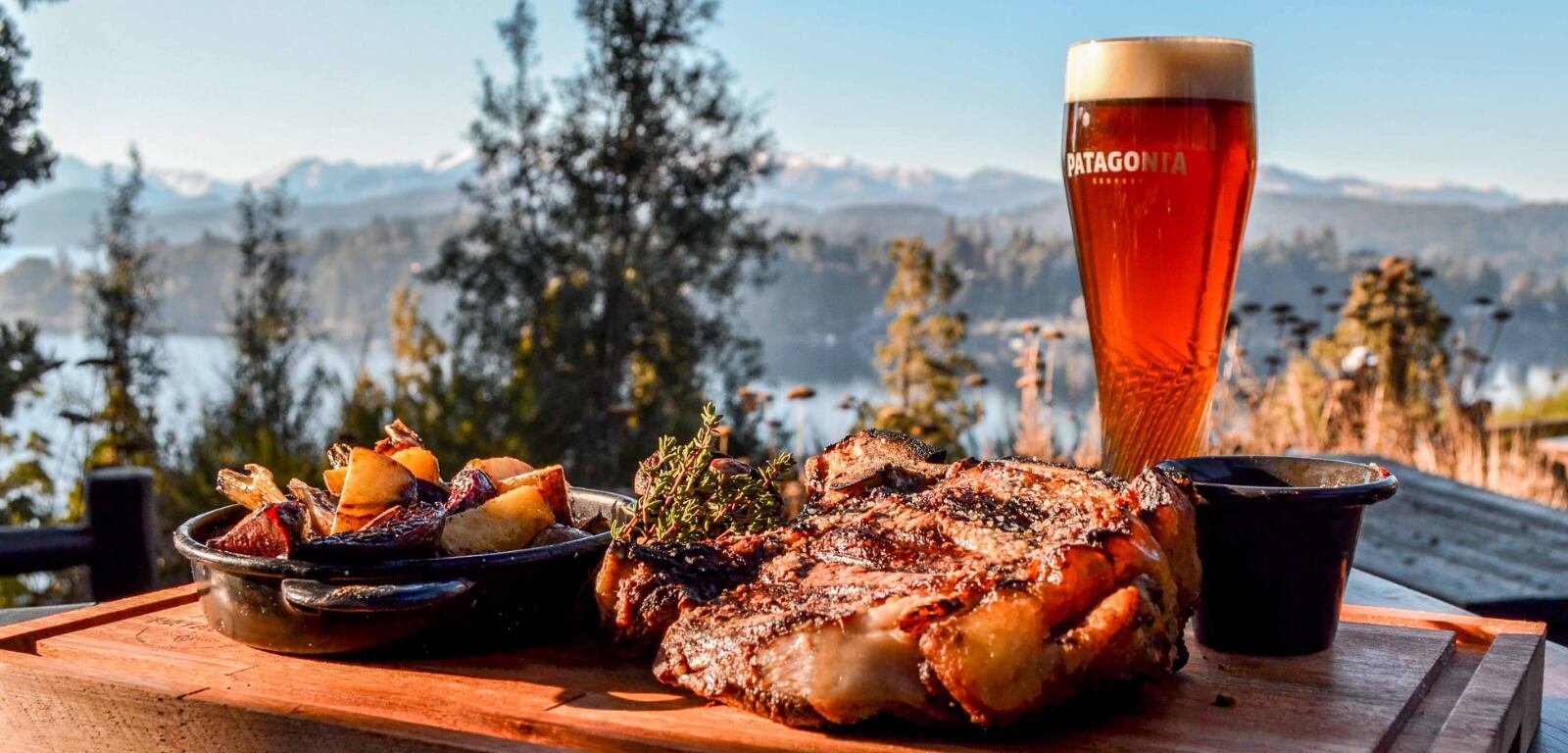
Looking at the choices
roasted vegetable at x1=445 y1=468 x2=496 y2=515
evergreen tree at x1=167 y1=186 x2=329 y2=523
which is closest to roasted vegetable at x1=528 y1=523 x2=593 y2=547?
roasted vegetable at x1=445 y1=468 x2=496 y2=515

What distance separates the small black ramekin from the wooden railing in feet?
13.1

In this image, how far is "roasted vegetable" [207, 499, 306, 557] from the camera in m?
2.02

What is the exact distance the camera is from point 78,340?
912cm

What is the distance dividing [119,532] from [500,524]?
10.7 feet

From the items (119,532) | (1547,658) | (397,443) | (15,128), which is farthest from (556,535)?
(15,128)

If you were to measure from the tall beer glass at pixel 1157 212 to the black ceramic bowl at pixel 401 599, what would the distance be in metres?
1.04

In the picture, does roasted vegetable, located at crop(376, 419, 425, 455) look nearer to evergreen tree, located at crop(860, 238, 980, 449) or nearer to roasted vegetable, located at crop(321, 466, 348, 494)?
roasted vegetable, located at crop(321, 466, 348, 494)

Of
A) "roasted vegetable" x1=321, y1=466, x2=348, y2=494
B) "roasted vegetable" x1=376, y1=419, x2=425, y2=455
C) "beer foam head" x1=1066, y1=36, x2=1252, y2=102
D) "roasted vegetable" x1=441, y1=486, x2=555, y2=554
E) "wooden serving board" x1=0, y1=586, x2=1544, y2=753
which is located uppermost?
"beer foam head" x1=1066, y1=36, x2=1252, y2=102

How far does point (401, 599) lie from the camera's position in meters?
1.84

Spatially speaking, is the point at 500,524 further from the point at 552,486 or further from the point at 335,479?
the point at 335,479

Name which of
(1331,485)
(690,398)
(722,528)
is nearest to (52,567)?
(722,528)

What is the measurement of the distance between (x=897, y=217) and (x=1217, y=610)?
15093 millimetres

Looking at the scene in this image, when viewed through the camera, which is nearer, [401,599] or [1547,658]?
[401,599]

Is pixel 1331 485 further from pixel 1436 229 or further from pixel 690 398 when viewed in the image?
pixel 1436 229
